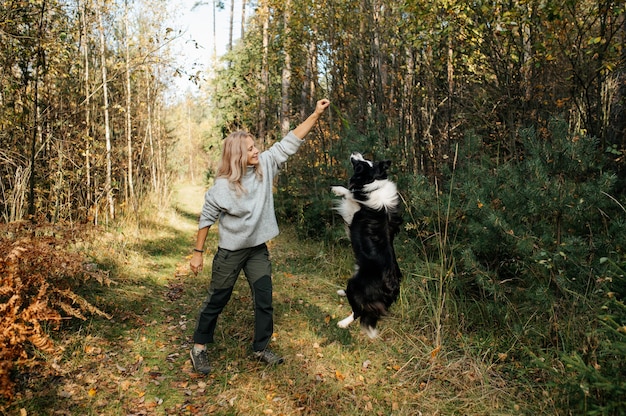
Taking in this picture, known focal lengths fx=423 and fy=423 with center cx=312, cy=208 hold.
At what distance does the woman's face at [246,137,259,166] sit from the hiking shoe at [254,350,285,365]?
1.71 meters

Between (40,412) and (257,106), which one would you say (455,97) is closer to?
(40,412)

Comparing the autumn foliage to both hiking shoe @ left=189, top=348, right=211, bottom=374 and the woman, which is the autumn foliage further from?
the woman

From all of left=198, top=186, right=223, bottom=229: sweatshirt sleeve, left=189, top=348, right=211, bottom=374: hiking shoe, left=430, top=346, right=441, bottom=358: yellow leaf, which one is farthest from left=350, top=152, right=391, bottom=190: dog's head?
left=189, top=348, right=211, bottom=374: hiking shoe

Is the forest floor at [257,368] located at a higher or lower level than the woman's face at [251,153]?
lower

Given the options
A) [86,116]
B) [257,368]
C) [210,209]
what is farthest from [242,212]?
[86,116]

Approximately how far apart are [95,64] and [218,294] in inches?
229

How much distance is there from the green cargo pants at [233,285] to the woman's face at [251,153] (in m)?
0.74

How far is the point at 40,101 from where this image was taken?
19.1ft

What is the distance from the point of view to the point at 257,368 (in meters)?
3.78

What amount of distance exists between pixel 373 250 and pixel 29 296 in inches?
121

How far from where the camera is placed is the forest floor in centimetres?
321

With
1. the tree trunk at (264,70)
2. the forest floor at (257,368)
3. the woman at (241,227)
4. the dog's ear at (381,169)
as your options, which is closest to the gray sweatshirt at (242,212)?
the woman at (241,227)

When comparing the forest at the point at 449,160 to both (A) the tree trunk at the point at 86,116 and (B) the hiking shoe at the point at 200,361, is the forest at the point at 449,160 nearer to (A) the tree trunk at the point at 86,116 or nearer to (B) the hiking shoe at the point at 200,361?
(A) the tree trunk at the point at 86,116

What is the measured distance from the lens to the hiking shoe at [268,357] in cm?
380
